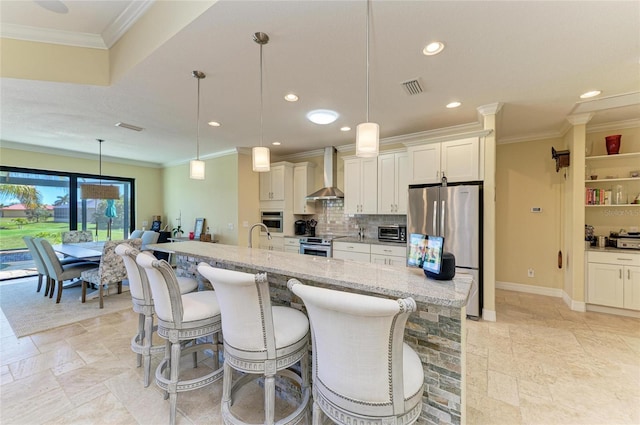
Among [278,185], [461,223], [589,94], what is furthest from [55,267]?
[589,94]

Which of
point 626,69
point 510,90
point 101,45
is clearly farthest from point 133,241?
point 626,69

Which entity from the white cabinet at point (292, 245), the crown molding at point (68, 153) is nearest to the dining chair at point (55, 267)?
the crown molding at point (68, 153)

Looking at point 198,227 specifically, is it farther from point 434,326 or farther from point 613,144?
point 613,144

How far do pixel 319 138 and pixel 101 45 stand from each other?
9.90 ft

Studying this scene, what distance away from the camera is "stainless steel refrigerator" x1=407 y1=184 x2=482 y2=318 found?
3.30 meters

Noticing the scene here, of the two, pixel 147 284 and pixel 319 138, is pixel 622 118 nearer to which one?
pixel 319 138

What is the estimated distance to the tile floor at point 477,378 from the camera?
183 centimetres

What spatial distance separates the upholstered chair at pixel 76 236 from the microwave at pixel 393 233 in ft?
19.7

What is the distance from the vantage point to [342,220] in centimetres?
534

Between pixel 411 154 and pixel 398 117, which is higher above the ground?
pixel 398 117

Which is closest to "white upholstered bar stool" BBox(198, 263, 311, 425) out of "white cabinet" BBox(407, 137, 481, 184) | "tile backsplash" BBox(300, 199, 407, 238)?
"white cabinet" BBox(407, 137, 481, 184)

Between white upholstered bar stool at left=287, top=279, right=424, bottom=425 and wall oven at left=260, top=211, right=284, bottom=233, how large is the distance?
14.5 ft

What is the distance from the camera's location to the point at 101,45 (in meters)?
2.65

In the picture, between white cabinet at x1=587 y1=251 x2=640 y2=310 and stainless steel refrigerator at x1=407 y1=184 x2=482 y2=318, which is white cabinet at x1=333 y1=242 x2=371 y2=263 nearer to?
stainless steel refrigerator at x1=407 y1=184 x2=482 y2=318
